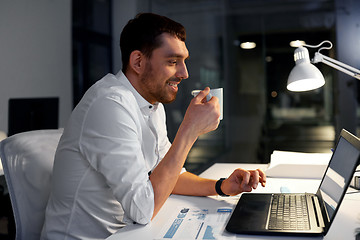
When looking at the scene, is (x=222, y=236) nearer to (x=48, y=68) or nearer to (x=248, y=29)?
(x=248, y=29)

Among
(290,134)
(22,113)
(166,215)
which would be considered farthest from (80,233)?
(290,134)

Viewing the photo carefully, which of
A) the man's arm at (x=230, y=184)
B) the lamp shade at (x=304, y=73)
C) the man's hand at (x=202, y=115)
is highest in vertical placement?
the lamp shade at (x=304, y=73)

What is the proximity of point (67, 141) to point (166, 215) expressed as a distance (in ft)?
1.23

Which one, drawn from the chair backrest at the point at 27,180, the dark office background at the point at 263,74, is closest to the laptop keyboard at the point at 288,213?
the chair backrest at the point at 27,180

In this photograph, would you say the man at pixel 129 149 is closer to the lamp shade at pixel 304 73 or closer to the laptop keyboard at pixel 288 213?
the laptop keyboard at pixel 288 213

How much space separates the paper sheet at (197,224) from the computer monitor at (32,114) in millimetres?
1768

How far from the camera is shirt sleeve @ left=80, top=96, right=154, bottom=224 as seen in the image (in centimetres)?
102

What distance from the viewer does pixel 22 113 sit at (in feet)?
8.54

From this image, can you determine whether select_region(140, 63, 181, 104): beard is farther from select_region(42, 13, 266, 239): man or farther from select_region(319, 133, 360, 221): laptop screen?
select_region(319, 133, 360, 221): laptop screen

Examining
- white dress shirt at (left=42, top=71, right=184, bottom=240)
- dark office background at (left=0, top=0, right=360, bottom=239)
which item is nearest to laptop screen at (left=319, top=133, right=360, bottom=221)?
white dress shirt at (left=42, top=71, right=184, bottom=240)

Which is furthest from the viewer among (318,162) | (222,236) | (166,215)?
(318,162)

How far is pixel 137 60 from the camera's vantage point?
1277 mm

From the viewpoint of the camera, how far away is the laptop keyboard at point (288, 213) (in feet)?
2.99

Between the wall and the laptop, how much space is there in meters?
3.20
